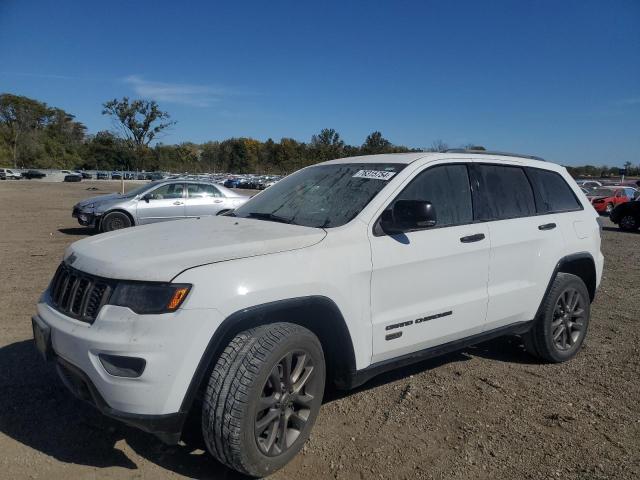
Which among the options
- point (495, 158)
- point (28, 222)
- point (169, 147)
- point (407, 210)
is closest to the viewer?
point (407, 210)

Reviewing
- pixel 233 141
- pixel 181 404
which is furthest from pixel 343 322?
pixel 233 141

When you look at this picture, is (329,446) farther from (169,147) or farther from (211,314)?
(169,147)

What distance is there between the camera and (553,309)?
439 centimetres

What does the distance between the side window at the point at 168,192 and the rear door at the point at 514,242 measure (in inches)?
402

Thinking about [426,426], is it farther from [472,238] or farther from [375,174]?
[375,174]

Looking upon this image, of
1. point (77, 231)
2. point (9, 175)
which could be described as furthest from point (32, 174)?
point (77, 231)

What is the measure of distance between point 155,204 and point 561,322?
1036 cm

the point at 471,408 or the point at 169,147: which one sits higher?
the point at 169,147

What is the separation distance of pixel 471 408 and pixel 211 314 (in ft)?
7.10

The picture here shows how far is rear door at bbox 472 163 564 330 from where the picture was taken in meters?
3.92

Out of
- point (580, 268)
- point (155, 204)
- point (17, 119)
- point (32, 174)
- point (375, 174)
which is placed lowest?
point (580, 268)

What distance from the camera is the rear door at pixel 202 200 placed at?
13156 mm

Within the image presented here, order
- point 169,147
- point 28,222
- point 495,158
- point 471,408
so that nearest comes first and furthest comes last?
point 471,408
point 495,158
point 28,222
point 169,147

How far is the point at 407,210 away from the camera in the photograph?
321 cm
